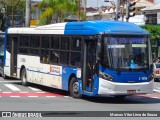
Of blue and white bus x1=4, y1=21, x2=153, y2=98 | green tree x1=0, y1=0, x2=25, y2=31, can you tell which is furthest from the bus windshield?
green tree x1=0, y1=0, x2=25, y2=31

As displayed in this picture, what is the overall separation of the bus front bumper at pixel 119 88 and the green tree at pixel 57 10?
42.6m

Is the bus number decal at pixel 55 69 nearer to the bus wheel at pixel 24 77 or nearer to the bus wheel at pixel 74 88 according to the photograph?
the bus wheel at pixel 74 88

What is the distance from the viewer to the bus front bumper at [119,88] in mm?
18594

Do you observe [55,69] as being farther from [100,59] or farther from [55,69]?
[100,59]

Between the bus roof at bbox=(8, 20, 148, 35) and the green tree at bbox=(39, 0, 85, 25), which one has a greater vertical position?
the green tree at bbox=(39, 0, 85, 25)

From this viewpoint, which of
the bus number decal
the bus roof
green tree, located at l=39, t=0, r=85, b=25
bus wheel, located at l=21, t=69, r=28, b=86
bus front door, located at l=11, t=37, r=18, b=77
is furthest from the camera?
green tree, located at l=39, t=0, r=85, b=25

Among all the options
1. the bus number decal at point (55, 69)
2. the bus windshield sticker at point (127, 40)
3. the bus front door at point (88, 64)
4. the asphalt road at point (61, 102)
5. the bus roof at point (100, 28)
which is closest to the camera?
the asphalt road at point (61, 102)

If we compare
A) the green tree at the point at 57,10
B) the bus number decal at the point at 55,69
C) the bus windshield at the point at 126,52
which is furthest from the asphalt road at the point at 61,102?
the green tree at the point at 57,10

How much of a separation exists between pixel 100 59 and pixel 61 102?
2145 mm

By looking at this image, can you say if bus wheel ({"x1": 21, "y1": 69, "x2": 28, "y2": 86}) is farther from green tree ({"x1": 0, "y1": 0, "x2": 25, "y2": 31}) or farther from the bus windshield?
green tree ({"x1": 0, "y1": 0, "x2": 25, "y2": 31})

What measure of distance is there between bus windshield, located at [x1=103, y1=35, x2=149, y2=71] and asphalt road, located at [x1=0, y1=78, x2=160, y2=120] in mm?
1458

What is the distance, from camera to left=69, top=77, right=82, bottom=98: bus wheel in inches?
800

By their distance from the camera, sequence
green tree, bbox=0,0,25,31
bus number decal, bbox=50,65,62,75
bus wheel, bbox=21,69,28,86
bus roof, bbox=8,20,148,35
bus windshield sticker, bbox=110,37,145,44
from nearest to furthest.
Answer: bus windshield sticker, bbox=110,37,145,44 < bus roof, bbox=8,20,148,35 < bus number decal, bbox=50,65,62,75 < bus wheel, bbox=21,69,28,86 < green tree, bbox=0,0,25,31

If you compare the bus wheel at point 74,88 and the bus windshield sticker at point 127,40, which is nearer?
the bus windshield sticker at point 127,40
